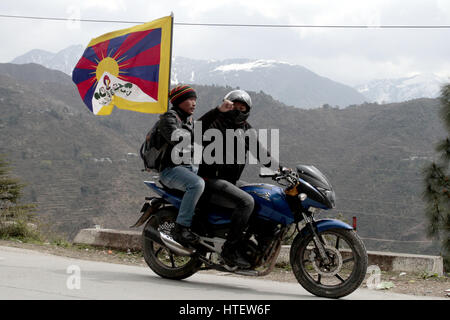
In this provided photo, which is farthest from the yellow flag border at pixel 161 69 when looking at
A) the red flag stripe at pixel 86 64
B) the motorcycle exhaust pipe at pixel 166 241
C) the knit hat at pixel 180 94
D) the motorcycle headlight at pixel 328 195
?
the motorcycle headlight at pixel 328 195

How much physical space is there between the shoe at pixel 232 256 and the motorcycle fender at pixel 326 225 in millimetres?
674

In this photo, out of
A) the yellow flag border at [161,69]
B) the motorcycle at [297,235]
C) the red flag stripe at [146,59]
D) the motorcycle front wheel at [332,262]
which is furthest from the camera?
the red flag stripe at [146,59]

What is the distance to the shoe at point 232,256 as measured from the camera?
6066 mm

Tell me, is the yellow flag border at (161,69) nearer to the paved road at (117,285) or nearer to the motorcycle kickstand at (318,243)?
the paved road at (117,285)

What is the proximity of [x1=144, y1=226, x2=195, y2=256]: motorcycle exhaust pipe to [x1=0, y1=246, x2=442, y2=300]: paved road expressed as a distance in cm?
34

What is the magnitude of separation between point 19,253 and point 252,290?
12.0 feet

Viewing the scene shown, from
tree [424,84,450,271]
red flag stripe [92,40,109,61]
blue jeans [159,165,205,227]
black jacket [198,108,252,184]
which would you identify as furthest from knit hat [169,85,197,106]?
tree [424,84,450,271]

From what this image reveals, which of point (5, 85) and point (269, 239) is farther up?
point (5, 85)

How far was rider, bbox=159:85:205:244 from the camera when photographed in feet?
20.2

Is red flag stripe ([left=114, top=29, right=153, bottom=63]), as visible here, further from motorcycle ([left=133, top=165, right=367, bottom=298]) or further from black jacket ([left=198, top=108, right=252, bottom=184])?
motorcycle ([left=133, top=165, right=367, bottom=298])
